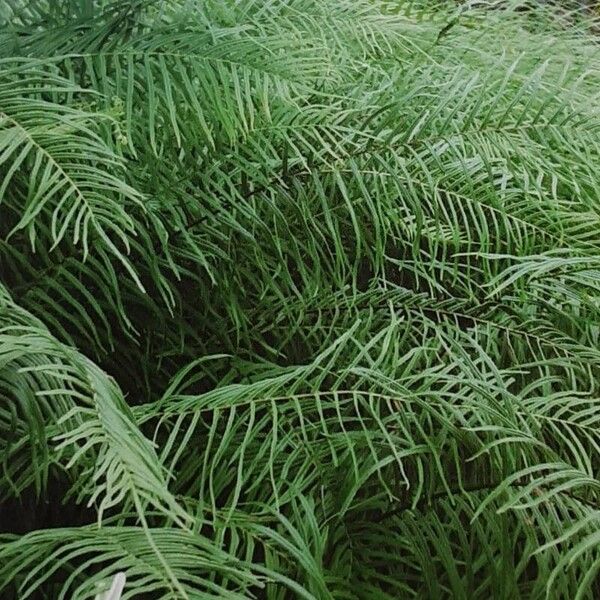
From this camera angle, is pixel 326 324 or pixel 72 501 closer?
pixel 72 501

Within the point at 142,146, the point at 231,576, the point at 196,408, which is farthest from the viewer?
the point at 142,146

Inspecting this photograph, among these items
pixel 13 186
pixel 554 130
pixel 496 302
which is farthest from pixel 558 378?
pixel 13 186

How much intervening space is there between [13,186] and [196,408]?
23cm

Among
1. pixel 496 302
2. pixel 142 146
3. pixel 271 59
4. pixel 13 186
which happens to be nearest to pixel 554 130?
pixel 496 302

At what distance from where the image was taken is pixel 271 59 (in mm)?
822

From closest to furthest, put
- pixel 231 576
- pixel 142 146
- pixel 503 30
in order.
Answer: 1. pixel 231 576
2. pixel 142 146
3. pixel 503 30

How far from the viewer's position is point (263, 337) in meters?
0.90

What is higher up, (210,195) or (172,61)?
(172,61)

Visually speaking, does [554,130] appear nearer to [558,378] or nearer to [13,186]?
[558,378]

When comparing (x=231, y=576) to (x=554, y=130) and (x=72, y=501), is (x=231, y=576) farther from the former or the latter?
(x=554, y=130)

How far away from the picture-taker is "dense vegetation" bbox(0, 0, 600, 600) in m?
→ 0.58

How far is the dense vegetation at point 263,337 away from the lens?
1.91 ft

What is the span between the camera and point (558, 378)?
0.76 metres

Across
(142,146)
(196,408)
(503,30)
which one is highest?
(142,146)
